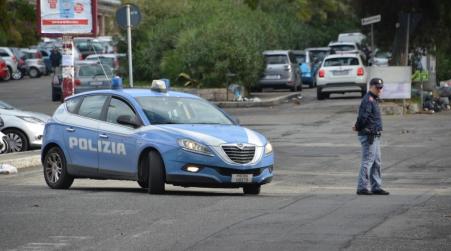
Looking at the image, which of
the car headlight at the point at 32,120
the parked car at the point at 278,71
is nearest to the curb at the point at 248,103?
the parked car at the point at 278,71

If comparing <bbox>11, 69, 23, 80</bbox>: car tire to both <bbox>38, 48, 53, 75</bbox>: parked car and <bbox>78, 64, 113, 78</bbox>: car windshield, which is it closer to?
<bbox>38, 48, 53, 75</bbox>: parked car

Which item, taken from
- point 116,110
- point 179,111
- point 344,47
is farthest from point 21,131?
point 344,47

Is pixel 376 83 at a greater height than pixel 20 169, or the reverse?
pixel 376 83

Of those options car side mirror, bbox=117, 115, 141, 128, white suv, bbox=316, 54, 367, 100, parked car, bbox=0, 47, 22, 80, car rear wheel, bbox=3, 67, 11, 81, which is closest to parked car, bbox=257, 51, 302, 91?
→ white suv, bbox=316, 54, 367, 100

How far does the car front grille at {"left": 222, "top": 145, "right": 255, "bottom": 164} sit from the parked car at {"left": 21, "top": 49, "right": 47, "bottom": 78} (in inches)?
2001

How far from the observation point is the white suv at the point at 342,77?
143ft

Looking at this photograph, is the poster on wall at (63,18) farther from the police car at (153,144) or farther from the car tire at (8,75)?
the car tire at (8,75)

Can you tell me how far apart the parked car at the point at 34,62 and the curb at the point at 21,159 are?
42460mm

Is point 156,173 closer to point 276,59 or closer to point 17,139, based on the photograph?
point 17,139

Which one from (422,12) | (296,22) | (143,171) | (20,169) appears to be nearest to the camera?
(143,171)

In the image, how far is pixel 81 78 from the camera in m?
42.0

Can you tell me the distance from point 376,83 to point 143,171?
11.6 feet

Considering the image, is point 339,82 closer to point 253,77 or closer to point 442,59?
point 253,77

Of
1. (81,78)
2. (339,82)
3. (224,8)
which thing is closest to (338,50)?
(224,8)
